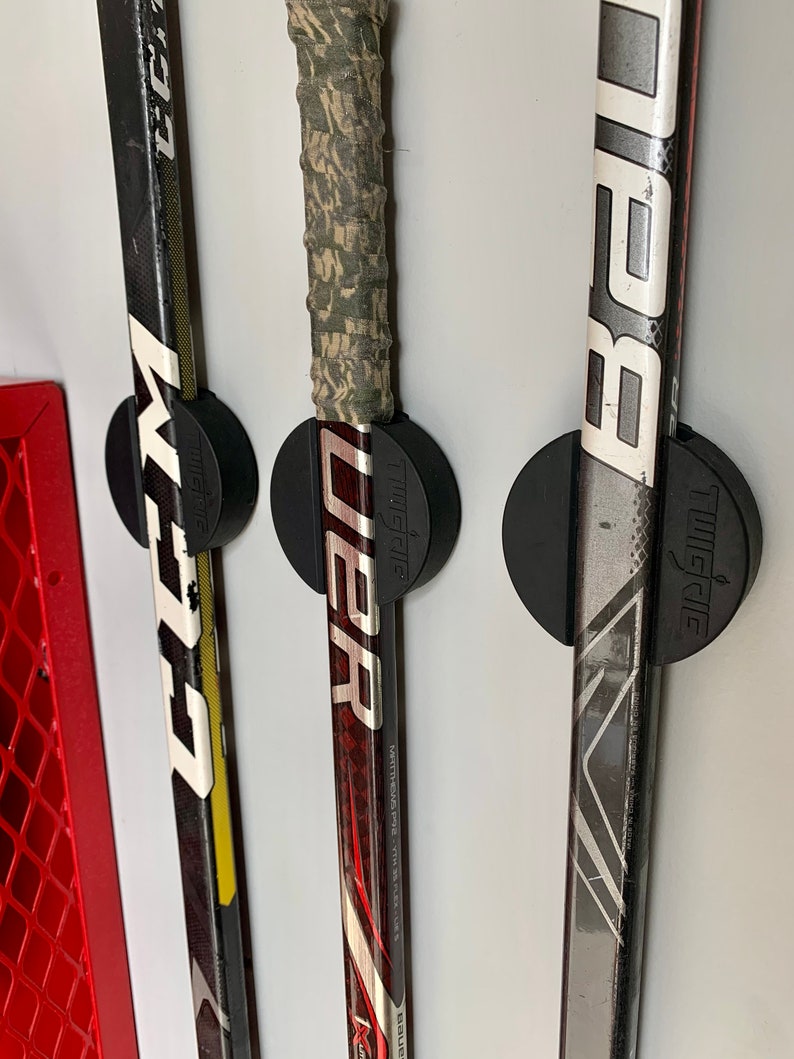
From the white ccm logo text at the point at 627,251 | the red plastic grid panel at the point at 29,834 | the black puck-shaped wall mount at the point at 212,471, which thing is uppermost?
the white ccm logo text at the point at 627,251

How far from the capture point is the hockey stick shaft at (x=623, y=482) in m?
0.47

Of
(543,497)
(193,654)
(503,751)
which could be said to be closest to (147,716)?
(193,654)

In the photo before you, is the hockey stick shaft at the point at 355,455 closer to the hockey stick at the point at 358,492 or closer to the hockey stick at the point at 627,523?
the hockey stick at the point at 358,492

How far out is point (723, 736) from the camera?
1.85ft

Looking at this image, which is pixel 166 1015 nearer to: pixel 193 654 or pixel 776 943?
pixel 193 654

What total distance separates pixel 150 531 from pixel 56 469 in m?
0.17

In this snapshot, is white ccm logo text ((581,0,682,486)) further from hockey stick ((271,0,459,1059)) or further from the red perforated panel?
the red perforated panel

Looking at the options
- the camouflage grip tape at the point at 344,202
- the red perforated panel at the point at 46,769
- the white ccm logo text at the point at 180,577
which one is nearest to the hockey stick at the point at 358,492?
the camouflage grip tape at the point at 344,202

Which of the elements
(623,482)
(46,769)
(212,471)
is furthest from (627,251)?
(46,769)

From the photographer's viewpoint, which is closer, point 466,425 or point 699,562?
point 699,562

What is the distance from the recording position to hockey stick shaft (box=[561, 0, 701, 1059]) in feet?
1.53

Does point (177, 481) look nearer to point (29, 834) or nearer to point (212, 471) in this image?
point (212, 471)

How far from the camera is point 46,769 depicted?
2.98 feet

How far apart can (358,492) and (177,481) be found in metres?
0.20
